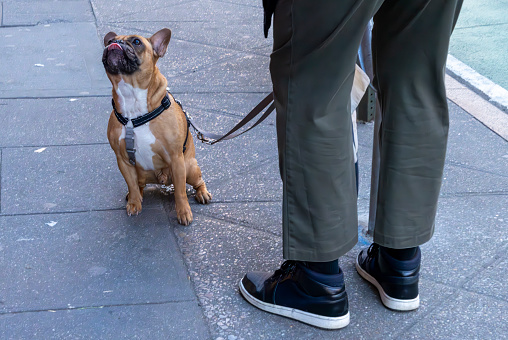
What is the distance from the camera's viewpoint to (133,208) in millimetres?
3557

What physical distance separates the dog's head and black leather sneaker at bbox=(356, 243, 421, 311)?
1548mm

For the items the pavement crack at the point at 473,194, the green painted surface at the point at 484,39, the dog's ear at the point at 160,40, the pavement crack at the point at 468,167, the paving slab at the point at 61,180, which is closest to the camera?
the dog's ear at the point at 160,40

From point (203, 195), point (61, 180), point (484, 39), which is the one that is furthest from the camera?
point (484, 39)

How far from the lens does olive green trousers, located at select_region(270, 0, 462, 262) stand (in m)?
2.16

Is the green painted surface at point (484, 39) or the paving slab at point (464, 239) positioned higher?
the paving slab at point (464, 239)

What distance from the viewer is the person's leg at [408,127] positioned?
2299 mm

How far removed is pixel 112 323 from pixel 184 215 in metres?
0.94

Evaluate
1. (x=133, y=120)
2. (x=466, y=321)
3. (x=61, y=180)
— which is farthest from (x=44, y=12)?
(x=466, y=321)

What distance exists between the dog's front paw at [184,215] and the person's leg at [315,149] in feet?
2.91

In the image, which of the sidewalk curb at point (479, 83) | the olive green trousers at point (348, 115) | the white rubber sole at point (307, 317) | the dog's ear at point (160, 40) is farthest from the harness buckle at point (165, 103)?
the sidewalk curb at point (479, 83)

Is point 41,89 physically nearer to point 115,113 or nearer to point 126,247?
point 115,113

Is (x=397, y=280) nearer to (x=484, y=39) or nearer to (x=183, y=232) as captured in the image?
(x=183, y=232)

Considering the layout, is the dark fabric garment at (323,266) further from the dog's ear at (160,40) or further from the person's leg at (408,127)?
the dog's ear at (160,40)

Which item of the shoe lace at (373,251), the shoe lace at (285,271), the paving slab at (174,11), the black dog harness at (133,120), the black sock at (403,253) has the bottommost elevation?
the paving slab at (174,11)
